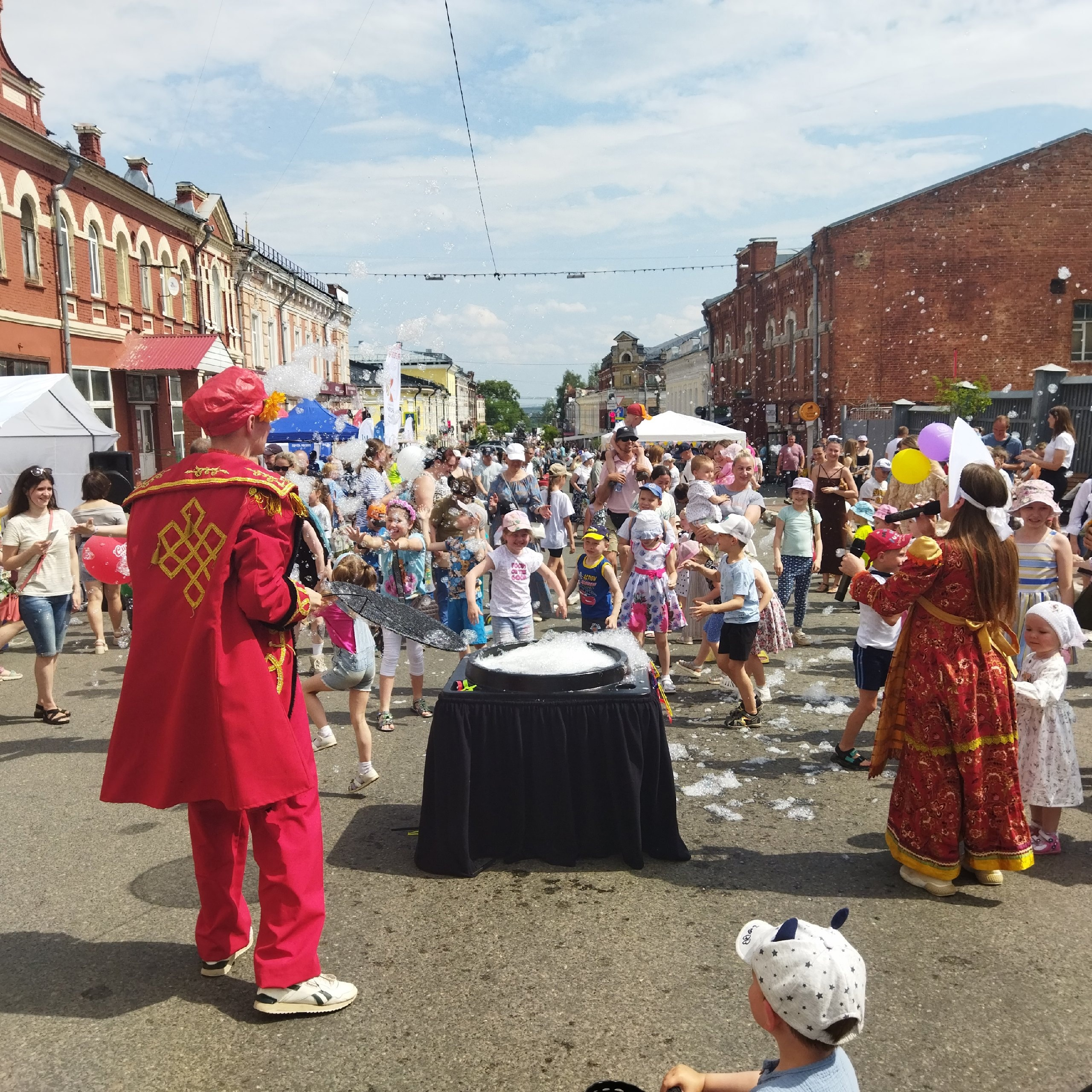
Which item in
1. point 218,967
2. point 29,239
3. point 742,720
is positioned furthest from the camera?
point 29,239

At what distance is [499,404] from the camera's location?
614ft

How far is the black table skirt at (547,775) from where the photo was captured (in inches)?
172

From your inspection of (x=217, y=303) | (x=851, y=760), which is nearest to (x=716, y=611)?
(x=851, y=760)

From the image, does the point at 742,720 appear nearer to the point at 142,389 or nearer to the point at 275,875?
Result: the point at 275,875

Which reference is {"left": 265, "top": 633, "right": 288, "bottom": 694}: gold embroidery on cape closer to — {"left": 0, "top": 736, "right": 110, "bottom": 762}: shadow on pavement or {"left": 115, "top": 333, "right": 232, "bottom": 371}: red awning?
{"left": 0, "top": 736, "right": 110, "bottom": 762}: shadow on pavement

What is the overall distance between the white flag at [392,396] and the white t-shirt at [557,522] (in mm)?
7866

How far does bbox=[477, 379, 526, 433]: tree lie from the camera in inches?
7229

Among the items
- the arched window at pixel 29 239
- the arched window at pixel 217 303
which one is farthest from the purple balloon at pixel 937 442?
the arched window at pixel 217 303

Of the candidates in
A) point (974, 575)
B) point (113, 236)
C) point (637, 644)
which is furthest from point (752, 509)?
point (113, 236)

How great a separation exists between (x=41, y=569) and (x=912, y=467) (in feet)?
19.9

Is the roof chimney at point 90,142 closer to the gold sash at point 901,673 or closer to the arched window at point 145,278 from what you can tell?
the arched window at point 145,278

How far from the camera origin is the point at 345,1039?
312 cm

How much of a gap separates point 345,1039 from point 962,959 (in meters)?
2.28

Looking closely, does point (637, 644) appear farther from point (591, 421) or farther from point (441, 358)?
point (591, 421)
